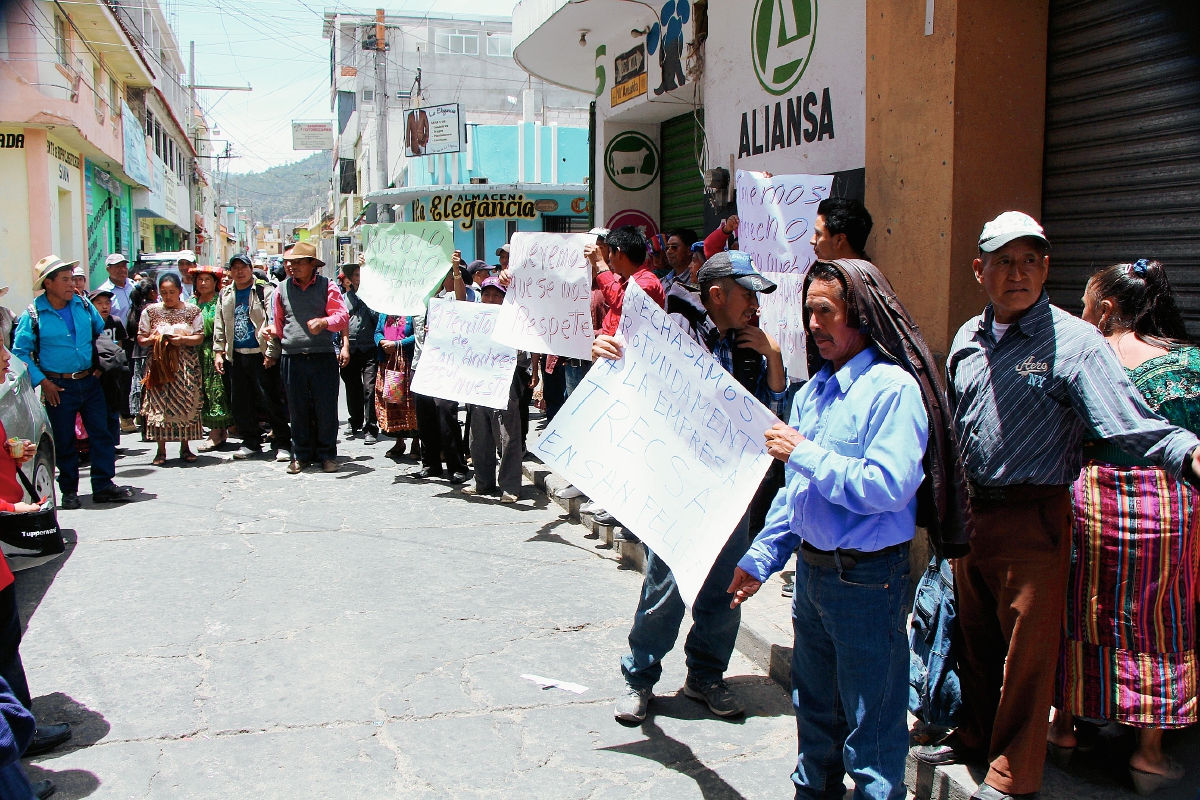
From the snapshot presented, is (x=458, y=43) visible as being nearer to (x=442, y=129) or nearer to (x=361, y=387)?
(x=442, y=129)

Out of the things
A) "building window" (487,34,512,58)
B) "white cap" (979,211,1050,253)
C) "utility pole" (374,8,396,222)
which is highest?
"building window" (487,34,512,58)

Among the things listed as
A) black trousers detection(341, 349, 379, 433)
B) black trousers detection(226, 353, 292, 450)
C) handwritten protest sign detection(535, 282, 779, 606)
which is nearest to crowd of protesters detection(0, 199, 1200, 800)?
handwritten protest sign detection(535, 282, 779, 606)

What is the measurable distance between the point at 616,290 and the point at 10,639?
3520mm

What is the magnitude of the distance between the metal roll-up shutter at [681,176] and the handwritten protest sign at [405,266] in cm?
247

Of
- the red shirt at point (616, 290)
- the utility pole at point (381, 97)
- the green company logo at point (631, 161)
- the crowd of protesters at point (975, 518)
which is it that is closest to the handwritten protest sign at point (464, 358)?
the red shirt at point (616, 290)

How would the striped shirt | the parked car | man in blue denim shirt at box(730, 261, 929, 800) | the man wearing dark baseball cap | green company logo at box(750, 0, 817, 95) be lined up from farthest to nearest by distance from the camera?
green company logo at box(750, 0, 817, 95) → the parked car → the man wearing dark baseball cap → the striped shirt → man in blue denim shirt at box(730, 261, 929, 800)

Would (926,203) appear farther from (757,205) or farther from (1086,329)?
(1086,329)

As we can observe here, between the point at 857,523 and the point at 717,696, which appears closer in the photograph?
the point at 857,523

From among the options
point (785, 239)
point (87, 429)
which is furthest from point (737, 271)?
point (87, 429)

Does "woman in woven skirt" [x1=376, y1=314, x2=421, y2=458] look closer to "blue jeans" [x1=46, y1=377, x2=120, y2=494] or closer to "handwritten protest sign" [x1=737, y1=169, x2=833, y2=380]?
"blue jeans" [x1=46, y1=377, x2=120, y2=494]

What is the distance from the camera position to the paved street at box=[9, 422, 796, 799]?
10.9 feet

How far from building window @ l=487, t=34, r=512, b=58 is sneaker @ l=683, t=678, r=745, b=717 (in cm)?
3877

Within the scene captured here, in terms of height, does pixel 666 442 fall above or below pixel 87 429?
above

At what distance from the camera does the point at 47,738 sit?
11.3ft
